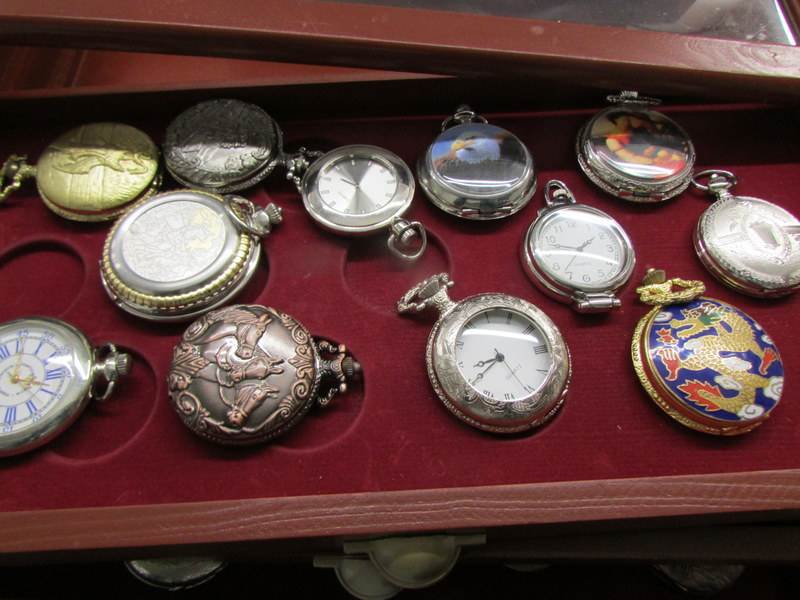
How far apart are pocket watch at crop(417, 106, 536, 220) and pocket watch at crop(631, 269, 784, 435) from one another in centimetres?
49

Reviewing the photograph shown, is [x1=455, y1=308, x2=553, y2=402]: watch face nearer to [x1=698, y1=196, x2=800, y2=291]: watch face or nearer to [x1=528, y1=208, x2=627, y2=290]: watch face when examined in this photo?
[x1=528, y1=208, x2=627, y2=290]: watch face

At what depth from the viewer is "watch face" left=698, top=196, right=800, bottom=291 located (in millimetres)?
1641

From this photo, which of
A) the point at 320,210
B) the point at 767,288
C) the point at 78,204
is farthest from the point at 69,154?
the point at 767,288

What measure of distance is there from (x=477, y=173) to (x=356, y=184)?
389 millimetres

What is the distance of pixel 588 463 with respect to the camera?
1411 millimetres

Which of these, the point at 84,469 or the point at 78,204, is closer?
the point at 84,469

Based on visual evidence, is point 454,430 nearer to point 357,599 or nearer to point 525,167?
point 357,599

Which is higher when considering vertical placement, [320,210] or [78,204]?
[320,210]

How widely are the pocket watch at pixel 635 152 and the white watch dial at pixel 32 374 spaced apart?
1685 mm

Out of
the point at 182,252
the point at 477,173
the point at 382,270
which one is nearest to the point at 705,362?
the point at 477,173

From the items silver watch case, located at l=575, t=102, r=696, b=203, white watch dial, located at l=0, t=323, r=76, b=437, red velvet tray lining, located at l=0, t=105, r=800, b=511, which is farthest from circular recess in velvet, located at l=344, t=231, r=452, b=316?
white watch dial, located at l=0, t=323, r=76, b=437

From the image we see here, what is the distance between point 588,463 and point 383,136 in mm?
1258

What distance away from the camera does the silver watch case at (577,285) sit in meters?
1.57

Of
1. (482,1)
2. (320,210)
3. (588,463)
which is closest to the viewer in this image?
(588,463)
